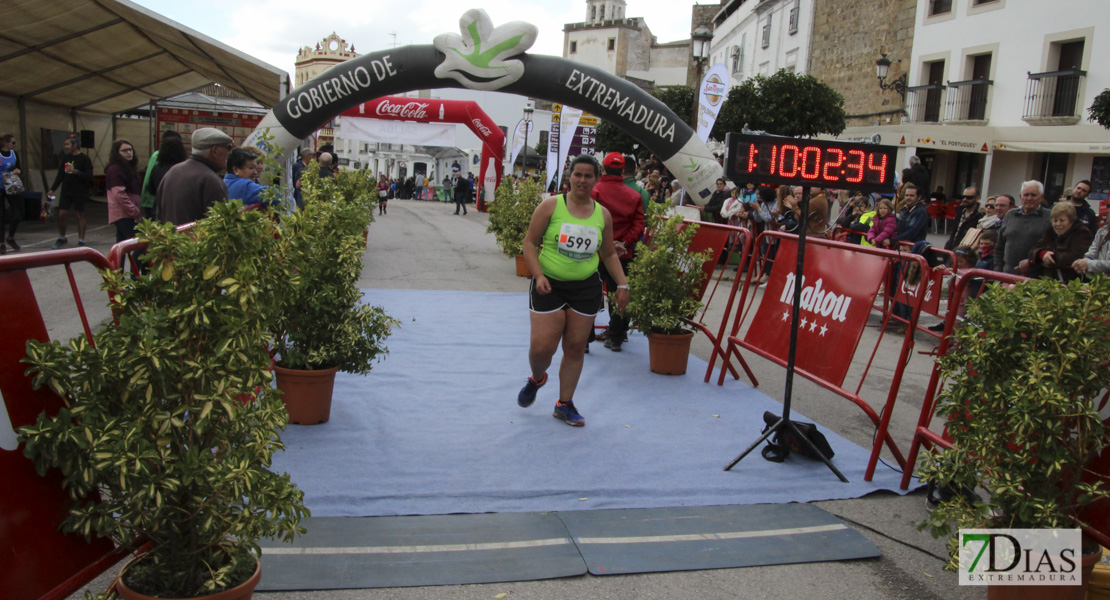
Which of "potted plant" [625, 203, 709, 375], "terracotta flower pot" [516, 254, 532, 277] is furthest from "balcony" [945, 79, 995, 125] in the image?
"potted plant" [625, 203, 709, 375]

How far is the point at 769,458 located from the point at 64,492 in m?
3.66

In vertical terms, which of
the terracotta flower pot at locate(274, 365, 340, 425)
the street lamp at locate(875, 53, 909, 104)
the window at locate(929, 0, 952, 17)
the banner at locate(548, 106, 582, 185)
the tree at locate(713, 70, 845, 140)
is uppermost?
the window at locate(929, 0, 952, 17)

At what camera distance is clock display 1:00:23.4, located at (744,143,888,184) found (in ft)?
14.1

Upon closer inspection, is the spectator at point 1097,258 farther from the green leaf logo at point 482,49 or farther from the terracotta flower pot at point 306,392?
the green leaf logo at point 482,49

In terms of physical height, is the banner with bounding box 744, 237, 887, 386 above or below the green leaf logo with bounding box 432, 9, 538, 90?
below

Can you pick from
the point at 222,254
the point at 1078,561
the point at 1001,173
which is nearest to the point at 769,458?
the point at 1078,561

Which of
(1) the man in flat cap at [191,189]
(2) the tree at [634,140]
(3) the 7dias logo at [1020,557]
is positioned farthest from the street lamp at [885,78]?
(3) the 7dias logo at [1020,557]

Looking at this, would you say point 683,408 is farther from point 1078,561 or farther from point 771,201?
point 771,201

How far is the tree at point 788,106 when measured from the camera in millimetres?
23219

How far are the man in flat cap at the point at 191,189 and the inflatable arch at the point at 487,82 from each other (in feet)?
15.4

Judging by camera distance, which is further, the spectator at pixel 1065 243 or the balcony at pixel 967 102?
the balcony at pixel 967 102

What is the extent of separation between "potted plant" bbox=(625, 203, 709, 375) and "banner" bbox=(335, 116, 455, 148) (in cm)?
1857

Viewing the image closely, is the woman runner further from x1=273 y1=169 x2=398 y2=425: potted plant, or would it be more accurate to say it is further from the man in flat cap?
the man in flat cap

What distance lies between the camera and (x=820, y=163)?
4.35 metres
